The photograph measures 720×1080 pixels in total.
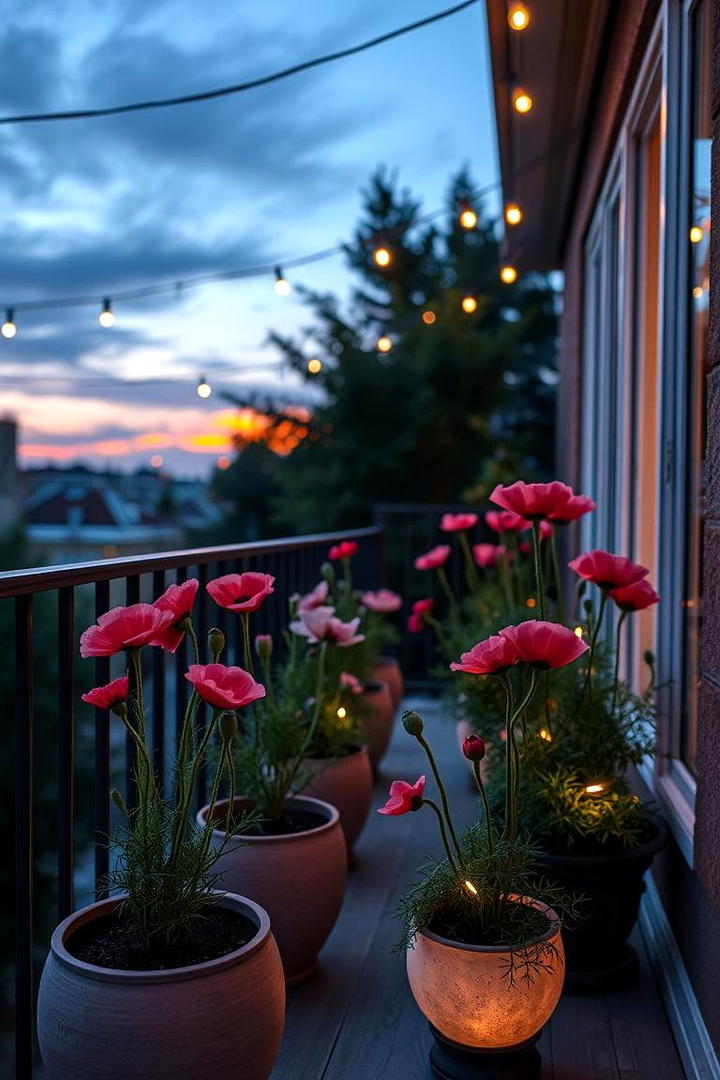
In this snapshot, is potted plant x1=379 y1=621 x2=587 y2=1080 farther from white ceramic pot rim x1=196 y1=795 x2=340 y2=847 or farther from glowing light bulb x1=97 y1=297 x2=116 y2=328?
glowing light bulb x1=97 y1=297 x2=116 y2=328

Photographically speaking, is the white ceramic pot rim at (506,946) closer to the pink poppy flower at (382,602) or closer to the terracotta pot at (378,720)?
the terracotta pot at (378,720)

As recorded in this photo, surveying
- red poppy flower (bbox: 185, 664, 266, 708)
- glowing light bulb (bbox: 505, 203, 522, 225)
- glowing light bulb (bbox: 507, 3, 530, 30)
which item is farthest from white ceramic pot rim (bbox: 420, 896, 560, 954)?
glowing light bulb (bbox: 505, 203, 522, 225)

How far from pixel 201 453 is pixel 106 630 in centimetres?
1967

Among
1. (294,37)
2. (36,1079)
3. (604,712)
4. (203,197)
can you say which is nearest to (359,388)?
(203,197)

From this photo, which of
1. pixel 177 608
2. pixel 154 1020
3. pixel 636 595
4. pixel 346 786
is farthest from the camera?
pixel 346 786

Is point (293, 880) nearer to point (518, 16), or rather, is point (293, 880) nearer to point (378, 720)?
point (378, 720)

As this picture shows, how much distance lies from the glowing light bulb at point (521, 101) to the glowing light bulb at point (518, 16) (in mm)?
558

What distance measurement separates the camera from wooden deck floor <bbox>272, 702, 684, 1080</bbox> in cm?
161

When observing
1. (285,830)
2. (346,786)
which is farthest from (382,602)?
(285,830)

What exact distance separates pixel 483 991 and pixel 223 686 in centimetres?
59

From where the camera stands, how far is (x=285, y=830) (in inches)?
75.4

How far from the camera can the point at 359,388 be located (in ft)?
45.3

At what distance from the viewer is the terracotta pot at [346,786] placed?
2.32 metres

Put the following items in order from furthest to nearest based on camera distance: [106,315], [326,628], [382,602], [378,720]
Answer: [106,315]
[382,602]
[378,720]
[326,628]
